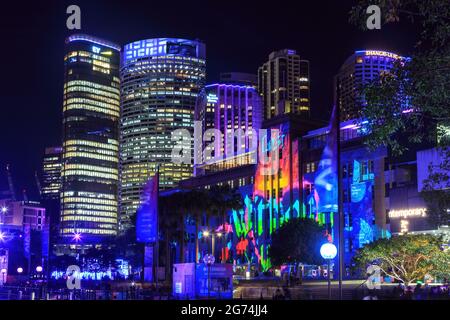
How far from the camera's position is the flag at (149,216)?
5069 centimetres

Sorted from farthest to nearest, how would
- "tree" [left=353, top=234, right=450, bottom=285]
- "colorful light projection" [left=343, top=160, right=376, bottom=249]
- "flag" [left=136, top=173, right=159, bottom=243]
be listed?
"colorful light projection" [left=343, top=160, right=376, bottom=249] < "flag" [left=136, top=173, right=159, bottom=243] < "tree" [left=353, top=234, right=450, bottom=285]

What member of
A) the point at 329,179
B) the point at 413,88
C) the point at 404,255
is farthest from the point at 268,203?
the point at 413,88

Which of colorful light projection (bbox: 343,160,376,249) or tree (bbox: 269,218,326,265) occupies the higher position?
colorful light projection (bbox: 343,160,376,249)

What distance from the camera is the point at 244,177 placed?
466ft

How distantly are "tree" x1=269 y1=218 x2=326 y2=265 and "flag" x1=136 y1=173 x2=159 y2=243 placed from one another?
138 ft

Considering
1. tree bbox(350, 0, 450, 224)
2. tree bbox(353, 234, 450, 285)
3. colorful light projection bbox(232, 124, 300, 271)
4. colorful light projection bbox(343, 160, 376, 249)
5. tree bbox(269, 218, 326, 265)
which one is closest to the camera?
tree bbox(350, 0, 450, 224)

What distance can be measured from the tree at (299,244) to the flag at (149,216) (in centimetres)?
4219

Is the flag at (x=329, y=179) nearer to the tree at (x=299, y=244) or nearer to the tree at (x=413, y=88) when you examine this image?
the tree at (x=413, y=88)

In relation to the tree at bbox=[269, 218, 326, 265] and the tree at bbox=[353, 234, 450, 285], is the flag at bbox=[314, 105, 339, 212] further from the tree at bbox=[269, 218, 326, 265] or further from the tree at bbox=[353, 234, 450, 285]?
the tree at bbox=[269, 218, 326, 265]

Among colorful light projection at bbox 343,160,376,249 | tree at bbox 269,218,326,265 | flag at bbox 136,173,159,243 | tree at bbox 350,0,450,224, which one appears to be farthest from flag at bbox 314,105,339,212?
colorful light projection at bbox 343,160,376,249

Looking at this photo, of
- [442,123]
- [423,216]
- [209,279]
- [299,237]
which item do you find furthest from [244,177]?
[442,123]

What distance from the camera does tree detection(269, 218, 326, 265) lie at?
92.8 meters

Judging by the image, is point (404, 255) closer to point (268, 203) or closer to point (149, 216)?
point (149, 216)
